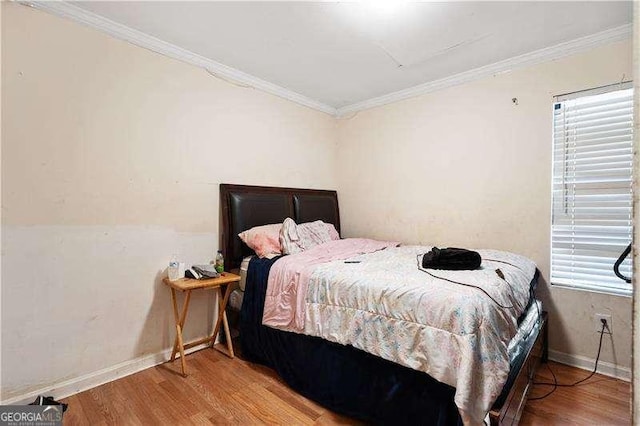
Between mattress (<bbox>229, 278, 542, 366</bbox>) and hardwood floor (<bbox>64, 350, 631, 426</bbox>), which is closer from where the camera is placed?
mattress (<bbox>229, 278, 542, 366</bbox>)

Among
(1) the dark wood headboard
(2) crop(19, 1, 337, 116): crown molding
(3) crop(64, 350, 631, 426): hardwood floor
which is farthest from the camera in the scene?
(1) the dark wood headboard

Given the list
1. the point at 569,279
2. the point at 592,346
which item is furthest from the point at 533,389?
the point at 569,279

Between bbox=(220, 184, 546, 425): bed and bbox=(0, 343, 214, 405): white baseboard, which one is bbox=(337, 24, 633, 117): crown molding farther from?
bbox=(0, 343, 214, 405): white baseboard

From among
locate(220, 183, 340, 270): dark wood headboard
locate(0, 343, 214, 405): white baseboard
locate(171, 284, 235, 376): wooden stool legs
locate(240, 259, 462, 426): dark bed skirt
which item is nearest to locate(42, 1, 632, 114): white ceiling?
locate(220, 183, 340, 270): dark wood headboard

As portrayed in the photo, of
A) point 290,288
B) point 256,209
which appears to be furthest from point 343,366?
point 256,209

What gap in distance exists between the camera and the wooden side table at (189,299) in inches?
86.6

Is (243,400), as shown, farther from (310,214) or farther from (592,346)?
(592,346)

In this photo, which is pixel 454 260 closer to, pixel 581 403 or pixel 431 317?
pixel 431 317

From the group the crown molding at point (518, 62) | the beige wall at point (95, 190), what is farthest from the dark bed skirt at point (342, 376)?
the crown molding at point (518, 62)

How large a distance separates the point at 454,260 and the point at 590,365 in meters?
1.48

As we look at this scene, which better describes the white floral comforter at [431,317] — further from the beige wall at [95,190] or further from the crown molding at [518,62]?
the crown molding at [518,62]

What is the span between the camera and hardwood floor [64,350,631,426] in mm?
1736

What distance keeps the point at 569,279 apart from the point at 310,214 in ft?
7.88

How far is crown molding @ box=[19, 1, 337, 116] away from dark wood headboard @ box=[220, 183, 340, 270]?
1030 millimetres
